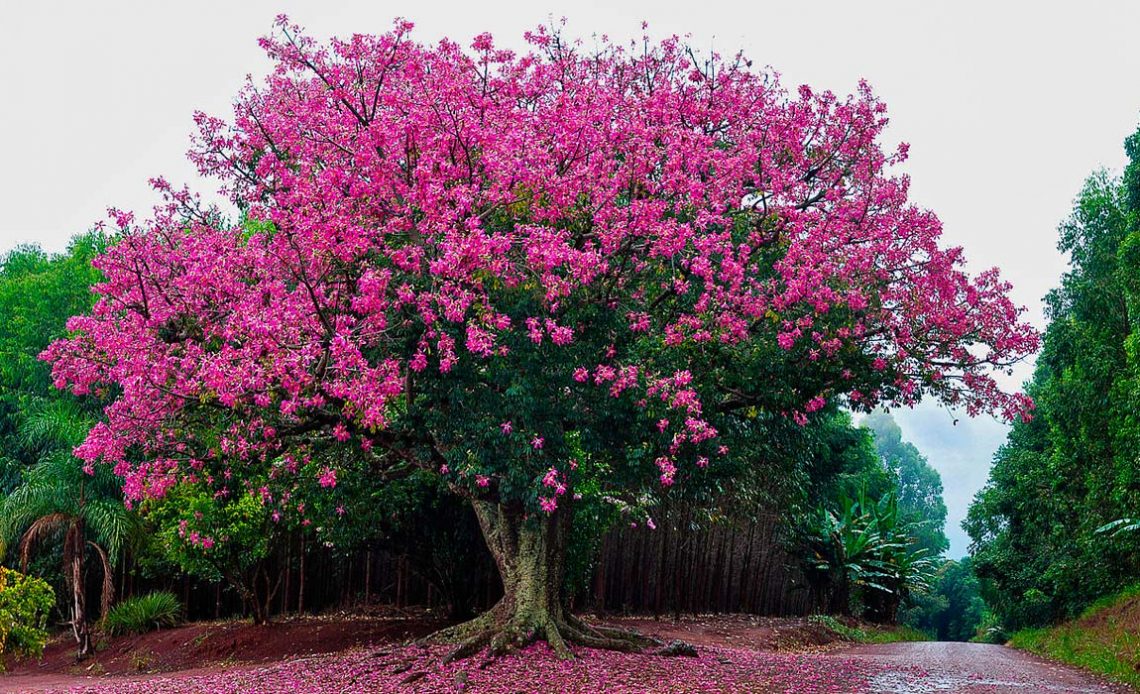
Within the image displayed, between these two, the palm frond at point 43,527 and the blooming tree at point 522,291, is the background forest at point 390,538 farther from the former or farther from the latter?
the blooming tree at point 522,291

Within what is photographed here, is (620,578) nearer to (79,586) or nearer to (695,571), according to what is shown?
(695,571)

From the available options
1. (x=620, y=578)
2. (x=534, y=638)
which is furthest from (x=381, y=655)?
(x=620, y=578)

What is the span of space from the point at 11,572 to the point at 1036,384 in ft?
105

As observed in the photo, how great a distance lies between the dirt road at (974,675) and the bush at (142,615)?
14.8 meters

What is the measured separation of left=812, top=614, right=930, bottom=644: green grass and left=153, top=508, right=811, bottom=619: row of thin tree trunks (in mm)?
2400

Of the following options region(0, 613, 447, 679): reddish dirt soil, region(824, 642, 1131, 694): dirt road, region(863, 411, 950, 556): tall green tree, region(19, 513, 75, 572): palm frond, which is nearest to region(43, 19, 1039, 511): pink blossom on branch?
region(824, 642, 1131, 694): dirt road

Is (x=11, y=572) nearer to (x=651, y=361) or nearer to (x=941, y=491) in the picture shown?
(x=651, y=361)

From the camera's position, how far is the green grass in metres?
25.8

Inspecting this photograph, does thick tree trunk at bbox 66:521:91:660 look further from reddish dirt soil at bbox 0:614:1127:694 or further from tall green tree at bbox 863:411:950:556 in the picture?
tall green tree at bbox 863:411:950:556

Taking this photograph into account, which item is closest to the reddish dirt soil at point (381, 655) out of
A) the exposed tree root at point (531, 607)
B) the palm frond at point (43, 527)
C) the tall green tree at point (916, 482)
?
the exposed tree root at point (531, 607)

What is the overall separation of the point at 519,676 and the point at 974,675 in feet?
23.4

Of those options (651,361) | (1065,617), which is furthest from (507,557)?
(1065,617)

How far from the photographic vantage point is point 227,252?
10.9 meters

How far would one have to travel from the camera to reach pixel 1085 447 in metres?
23.5
